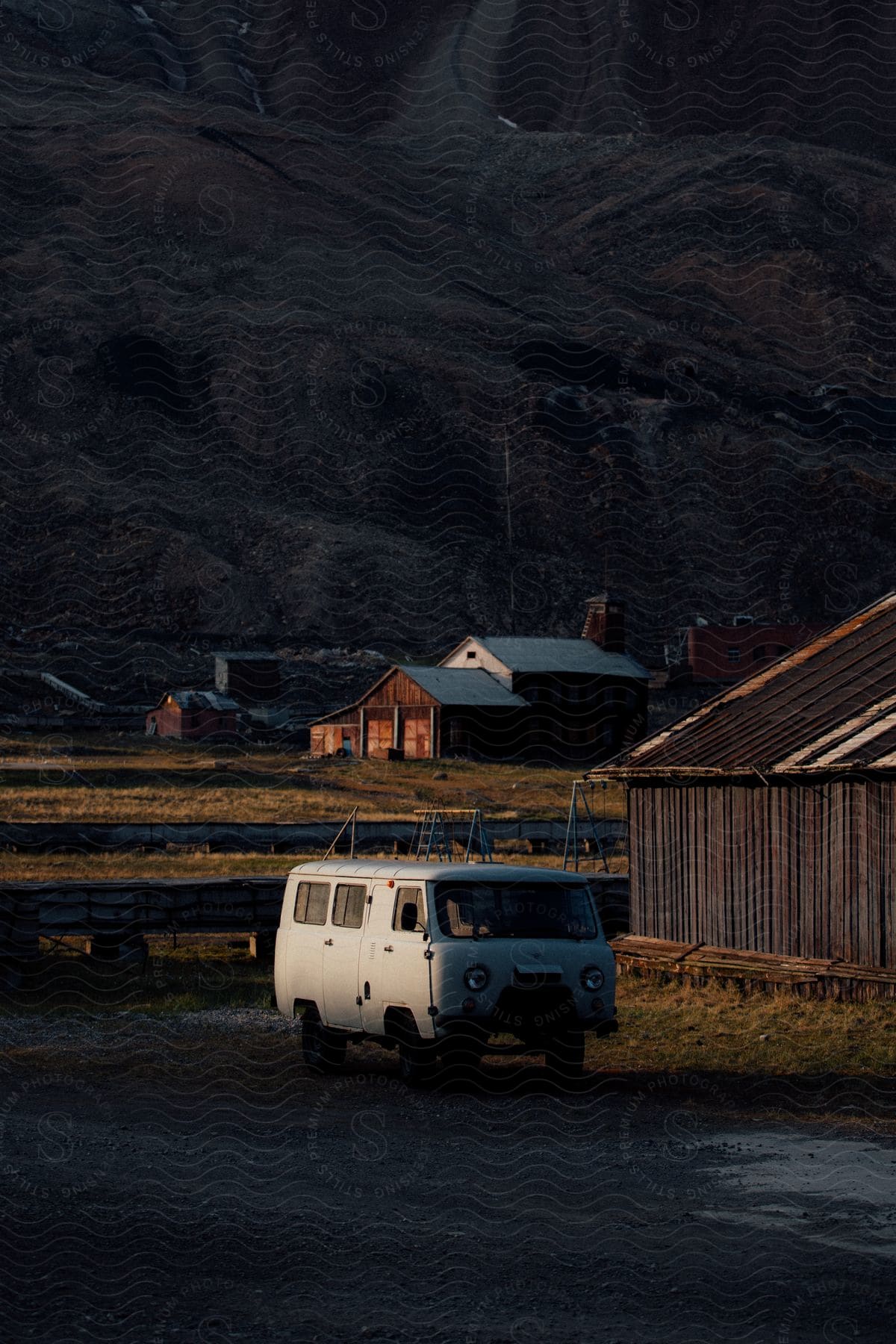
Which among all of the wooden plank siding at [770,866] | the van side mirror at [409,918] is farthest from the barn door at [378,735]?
the van side mirror at [409,918]

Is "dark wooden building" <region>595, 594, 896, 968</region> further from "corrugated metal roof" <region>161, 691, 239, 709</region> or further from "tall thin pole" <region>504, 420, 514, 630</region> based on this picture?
"tall thin pole" <region>504, 420, 514, 630</region>

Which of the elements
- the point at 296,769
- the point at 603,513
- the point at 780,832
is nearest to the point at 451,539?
the point at 603,513

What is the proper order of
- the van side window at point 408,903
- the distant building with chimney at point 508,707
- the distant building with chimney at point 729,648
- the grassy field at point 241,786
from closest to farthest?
the van side window at point 408,903, the grassy field at point 241,786, the distant building with chimney at point 508,707, the distant building with chimney at point 729,648

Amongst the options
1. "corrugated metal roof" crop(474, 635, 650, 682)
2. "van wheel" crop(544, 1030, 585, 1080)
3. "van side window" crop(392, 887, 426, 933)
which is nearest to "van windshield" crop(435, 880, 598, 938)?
"van side window" crop(392, 887, 426, 933)

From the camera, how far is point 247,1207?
1062cm

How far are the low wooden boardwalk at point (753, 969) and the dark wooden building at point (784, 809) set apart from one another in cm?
20

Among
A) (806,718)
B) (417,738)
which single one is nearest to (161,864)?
(806,718)

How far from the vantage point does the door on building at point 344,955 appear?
53.5 ft

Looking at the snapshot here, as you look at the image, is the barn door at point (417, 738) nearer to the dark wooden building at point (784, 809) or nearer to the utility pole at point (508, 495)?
the dark wooden building at point (784, 809)

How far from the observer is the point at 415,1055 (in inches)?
607

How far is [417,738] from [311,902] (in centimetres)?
6402

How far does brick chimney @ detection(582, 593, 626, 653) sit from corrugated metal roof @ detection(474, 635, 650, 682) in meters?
0.82

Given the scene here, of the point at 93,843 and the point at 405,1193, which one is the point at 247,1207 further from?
the point at 93,843

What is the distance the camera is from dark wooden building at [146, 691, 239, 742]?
309ft
